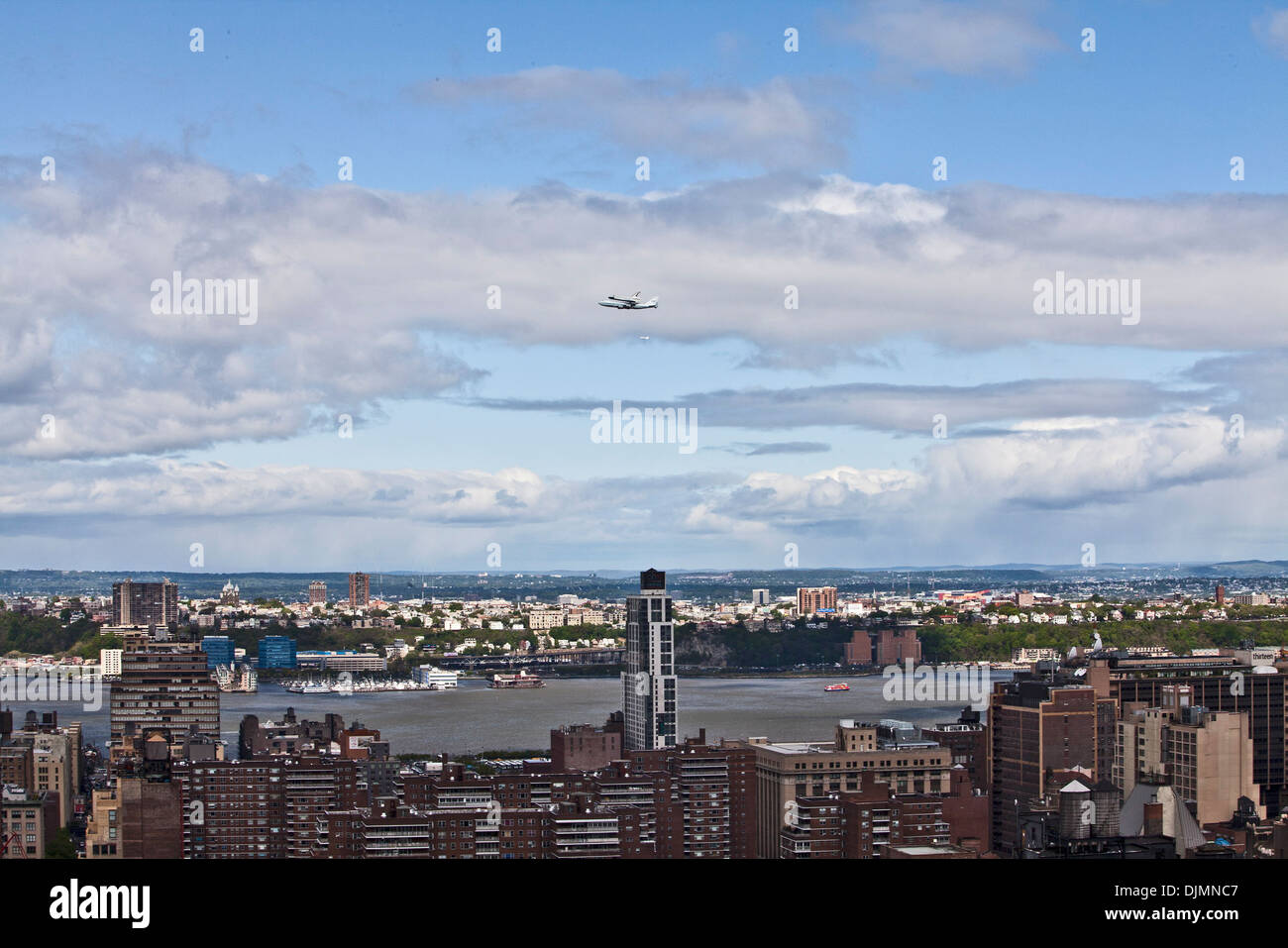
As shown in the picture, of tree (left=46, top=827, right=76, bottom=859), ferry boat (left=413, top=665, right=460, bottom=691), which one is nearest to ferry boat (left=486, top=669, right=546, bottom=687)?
ferry boat (left=413, top=665, right=460, bottom=691)

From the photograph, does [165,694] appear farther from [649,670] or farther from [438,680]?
[438,680]

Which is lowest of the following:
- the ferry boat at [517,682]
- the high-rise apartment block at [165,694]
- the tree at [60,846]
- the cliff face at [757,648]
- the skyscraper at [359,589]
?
the ferry boat at [517,682]

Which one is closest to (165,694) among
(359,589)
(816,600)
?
(816,600)

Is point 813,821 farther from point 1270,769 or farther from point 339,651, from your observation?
point 339,651

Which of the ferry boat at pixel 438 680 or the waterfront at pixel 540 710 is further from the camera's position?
the ferry boat at pixel 438 680

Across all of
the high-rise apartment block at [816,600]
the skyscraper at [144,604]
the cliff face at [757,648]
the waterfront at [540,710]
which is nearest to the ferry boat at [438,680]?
the waterfront at [540,710]
